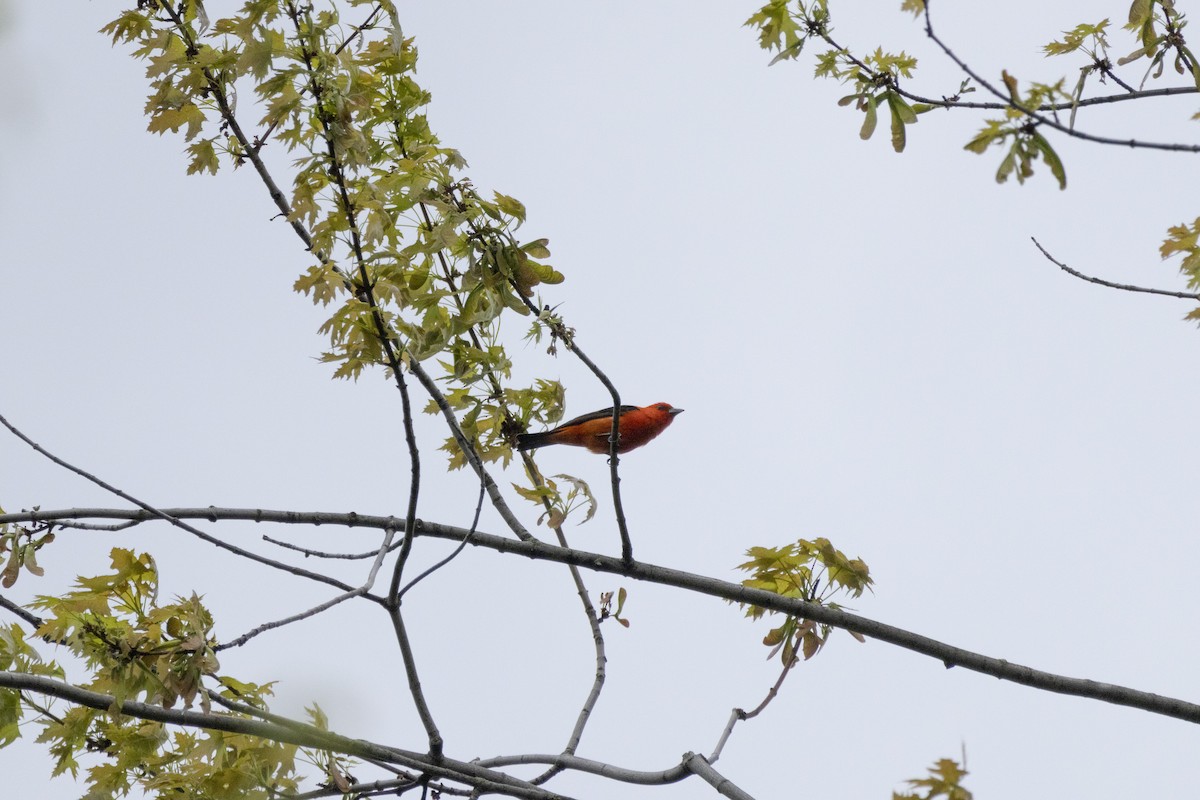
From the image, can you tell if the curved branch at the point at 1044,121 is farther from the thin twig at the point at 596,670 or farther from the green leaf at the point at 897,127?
the thin twig at the point at 596,670

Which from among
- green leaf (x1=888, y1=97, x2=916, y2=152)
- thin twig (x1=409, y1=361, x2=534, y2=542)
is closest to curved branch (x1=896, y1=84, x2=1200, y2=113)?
green leaf (x1=888, y1=97, x2=916, y2=152)

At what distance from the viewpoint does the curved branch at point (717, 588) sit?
350cm

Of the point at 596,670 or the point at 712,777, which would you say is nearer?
the point at 712,777

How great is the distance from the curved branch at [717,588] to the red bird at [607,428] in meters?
2.46

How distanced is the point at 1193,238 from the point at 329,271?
11.0ft

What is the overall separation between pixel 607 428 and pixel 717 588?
400cm

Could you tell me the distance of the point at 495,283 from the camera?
3.40 metres

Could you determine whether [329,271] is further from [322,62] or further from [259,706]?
[259,706]

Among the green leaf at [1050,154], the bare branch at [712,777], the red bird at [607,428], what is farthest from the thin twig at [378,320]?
the red bird at [607,428]

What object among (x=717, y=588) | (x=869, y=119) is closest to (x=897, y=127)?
(x=869, y=119)

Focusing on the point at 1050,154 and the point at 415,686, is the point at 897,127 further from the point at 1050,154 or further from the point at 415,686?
the point at 415,686

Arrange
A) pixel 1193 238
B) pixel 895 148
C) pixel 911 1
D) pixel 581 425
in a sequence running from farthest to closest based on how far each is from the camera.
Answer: pixel 581 425, pixel 1193 238, pixel 895 148, pixel 911 1

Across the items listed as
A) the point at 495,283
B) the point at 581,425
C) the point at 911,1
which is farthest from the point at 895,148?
the point at 581,425

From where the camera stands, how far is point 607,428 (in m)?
7.79
